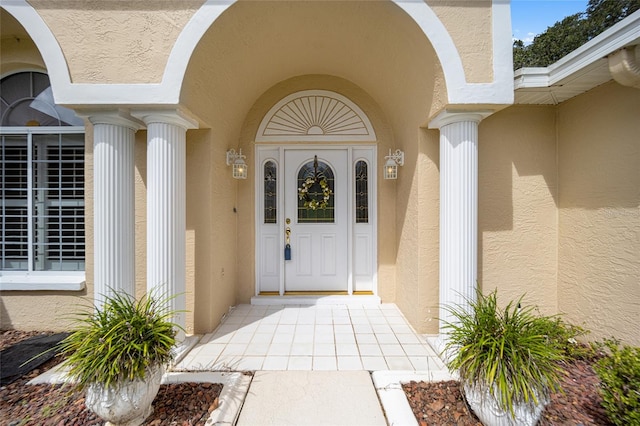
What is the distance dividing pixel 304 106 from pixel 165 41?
7.19 ft

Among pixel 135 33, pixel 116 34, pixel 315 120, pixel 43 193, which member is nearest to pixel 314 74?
pixel 315 120

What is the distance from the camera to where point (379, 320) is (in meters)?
3.79

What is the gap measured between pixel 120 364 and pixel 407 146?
149 inches

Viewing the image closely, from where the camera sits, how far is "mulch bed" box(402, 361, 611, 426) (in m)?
2.08

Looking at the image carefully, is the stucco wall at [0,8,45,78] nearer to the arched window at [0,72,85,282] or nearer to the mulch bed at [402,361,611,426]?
the arched window at [0,72,85,282]

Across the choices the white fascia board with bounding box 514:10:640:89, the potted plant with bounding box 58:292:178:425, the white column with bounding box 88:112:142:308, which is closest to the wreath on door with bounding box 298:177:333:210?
the white column with bounding box 88:112:142:308

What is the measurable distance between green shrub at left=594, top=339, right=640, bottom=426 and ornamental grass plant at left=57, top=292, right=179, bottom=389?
10.6 feet

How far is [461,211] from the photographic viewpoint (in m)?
2.84

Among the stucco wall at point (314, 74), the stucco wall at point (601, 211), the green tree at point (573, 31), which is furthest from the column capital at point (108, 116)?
the green tree at point (573, 31)

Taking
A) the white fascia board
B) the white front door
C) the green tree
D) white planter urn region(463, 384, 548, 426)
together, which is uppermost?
the green tree

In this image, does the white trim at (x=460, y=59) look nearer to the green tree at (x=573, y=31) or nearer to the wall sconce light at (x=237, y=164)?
the wall sconce light at (x=237, y=164)

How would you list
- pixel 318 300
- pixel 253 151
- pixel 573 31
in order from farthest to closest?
pixel 573 31, pixel 253 151, pixel 318 300

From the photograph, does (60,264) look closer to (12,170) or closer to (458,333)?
(12,170)

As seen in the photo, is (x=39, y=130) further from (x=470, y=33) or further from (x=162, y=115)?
(x=470, y=33)
